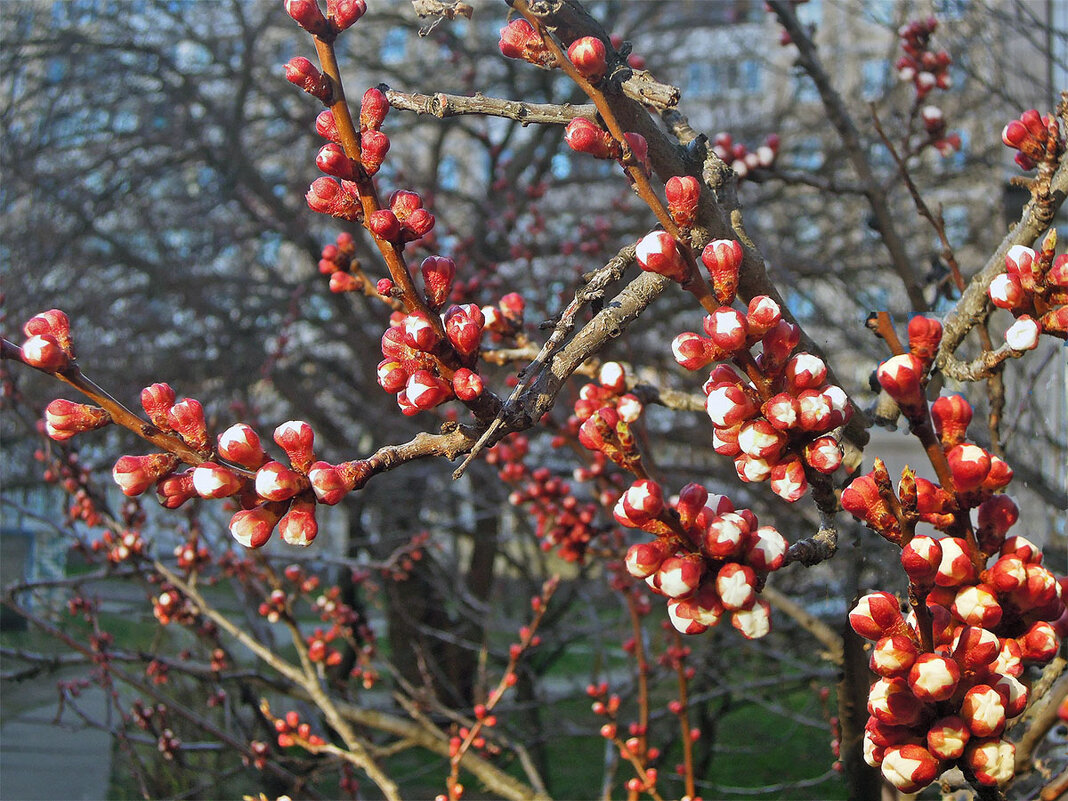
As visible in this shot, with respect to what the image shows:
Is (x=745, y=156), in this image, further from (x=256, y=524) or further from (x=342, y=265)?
(x=256, y=524)

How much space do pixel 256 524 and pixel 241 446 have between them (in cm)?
9

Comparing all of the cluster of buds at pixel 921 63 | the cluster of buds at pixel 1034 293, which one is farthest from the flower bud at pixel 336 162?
the cluster of buds at pixel 921 63

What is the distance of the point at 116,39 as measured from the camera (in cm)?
643

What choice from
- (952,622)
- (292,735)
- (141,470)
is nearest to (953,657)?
(952,622)

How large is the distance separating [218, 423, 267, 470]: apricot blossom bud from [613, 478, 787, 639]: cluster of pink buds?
15.7 inches

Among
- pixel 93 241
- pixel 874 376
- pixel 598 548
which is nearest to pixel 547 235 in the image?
pixel 93 241

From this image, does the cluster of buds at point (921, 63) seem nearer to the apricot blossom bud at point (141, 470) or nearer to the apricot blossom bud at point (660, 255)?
the apricot blossom bud at point (660, 255)

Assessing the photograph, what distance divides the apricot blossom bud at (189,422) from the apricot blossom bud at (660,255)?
1.69 ft

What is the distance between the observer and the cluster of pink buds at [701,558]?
3.13 ft

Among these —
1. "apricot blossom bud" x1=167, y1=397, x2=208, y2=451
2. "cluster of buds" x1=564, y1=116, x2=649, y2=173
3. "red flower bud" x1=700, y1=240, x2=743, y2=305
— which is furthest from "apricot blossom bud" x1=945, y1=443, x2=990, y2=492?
"apricot blossom bud" x1=167, y1=397, x2=208, y2=451

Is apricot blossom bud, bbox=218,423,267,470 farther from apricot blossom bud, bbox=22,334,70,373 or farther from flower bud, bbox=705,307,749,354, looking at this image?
flower bud, bbox=705,307,749,354

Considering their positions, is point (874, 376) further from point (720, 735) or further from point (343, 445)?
point (720, 735)

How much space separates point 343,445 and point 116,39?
3.31 meters

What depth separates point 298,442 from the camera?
964 millimetres
